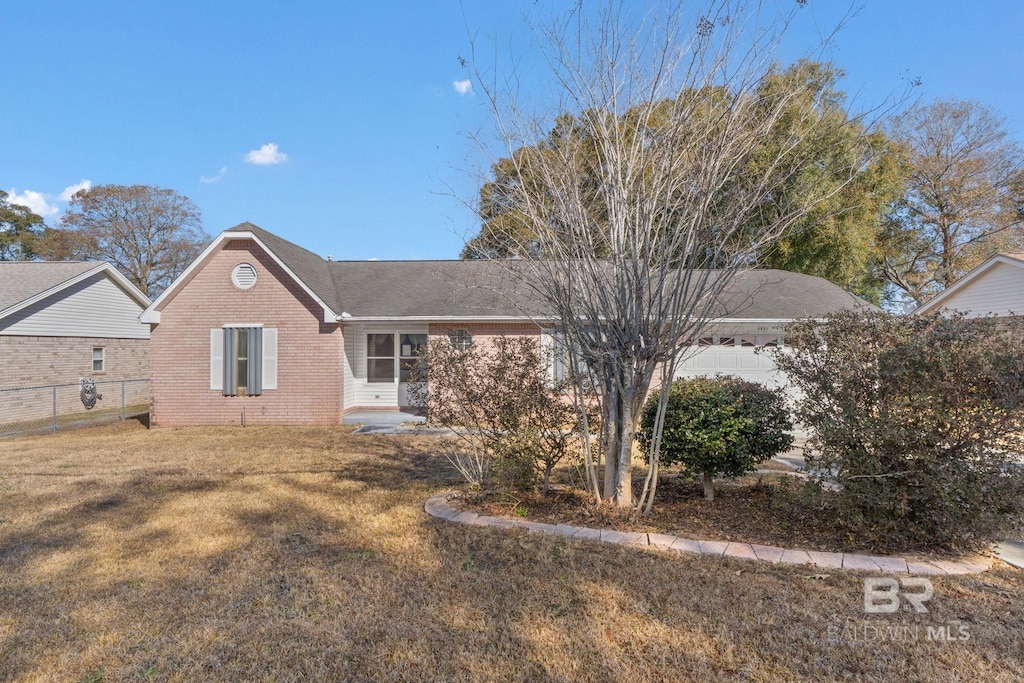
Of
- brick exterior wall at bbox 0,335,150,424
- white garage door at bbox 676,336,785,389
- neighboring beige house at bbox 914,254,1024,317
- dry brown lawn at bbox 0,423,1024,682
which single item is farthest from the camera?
brick exterior wall at bbox 0,335,150,424

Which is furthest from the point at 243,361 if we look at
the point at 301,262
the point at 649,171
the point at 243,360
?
the point at 649,171

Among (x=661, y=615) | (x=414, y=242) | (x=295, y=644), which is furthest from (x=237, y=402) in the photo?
(x=661, y=615)

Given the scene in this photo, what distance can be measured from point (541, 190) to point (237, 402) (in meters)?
10.1

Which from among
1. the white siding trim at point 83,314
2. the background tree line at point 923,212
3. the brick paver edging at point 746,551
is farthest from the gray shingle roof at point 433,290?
the white siding trim at point 83,314

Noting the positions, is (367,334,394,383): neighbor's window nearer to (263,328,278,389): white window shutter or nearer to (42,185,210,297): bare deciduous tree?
(263,328,278,389): white window shutter

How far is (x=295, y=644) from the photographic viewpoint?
9.18ft

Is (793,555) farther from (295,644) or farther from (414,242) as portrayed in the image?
(414,242)

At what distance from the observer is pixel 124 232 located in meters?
30.9

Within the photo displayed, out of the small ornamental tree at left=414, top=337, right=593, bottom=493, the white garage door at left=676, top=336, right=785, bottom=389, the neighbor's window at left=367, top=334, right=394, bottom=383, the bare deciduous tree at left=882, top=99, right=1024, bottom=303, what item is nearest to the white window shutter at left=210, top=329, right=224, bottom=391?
the neighbor's window at left=367, top=334, right=394, bottom=383

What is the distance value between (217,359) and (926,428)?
43.1 ft

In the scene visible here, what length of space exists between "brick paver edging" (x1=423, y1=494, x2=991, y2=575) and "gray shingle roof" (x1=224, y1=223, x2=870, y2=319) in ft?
20.8

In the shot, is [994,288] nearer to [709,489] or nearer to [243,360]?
[709,489]

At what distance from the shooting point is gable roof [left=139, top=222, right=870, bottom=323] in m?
11.7

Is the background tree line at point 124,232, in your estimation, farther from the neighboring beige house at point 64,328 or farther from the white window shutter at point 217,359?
the white window shutter at point 217,359
